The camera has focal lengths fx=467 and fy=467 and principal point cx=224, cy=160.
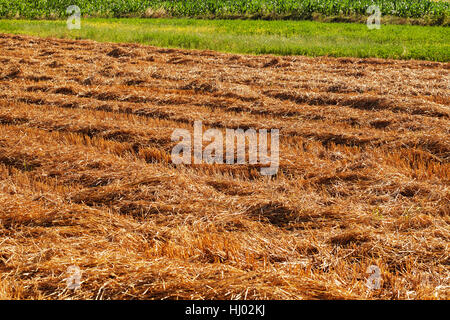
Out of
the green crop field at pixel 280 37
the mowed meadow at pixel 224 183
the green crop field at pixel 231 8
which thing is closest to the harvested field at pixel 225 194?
the mowed meadow at pixel 224 183

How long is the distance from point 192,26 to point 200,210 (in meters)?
18.2

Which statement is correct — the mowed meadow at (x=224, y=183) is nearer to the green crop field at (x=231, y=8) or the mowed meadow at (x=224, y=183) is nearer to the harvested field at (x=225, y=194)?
the harvested field at (x=225, y=194)

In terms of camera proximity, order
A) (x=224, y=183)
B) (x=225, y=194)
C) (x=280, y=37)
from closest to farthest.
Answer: (x=225, y=194)
(x=224, y=183)
(x=280, y=37)

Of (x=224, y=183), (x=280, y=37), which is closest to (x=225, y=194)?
(x=224, y=183)

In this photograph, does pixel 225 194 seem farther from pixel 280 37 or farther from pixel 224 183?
pixel 280 37

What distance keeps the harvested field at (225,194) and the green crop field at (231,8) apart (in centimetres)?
1565

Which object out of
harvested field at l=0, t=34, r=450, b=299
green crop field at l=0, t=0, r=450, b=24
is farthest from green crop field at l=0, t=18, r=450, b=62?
harvested field at l=0, t=34, r=450, b=299

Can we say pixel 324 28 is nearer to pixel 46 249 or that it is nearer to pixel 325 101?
pixel 325 101

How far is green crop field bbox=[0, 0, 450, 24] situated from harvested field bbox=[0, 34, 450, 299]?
15.6 meters

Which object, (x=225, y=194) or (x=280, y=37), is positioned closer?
(x=225, y=194)

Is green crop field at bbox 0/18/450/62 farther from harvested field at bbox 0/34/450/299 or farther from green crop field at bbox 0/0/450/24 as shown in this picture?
harvested field at bbox 0/34/450/299

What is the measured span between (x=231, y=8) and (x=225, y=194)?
2293 centimetres

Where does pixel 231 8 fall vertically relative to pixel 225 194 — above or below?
above

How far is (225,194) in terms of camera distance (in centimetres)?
468
